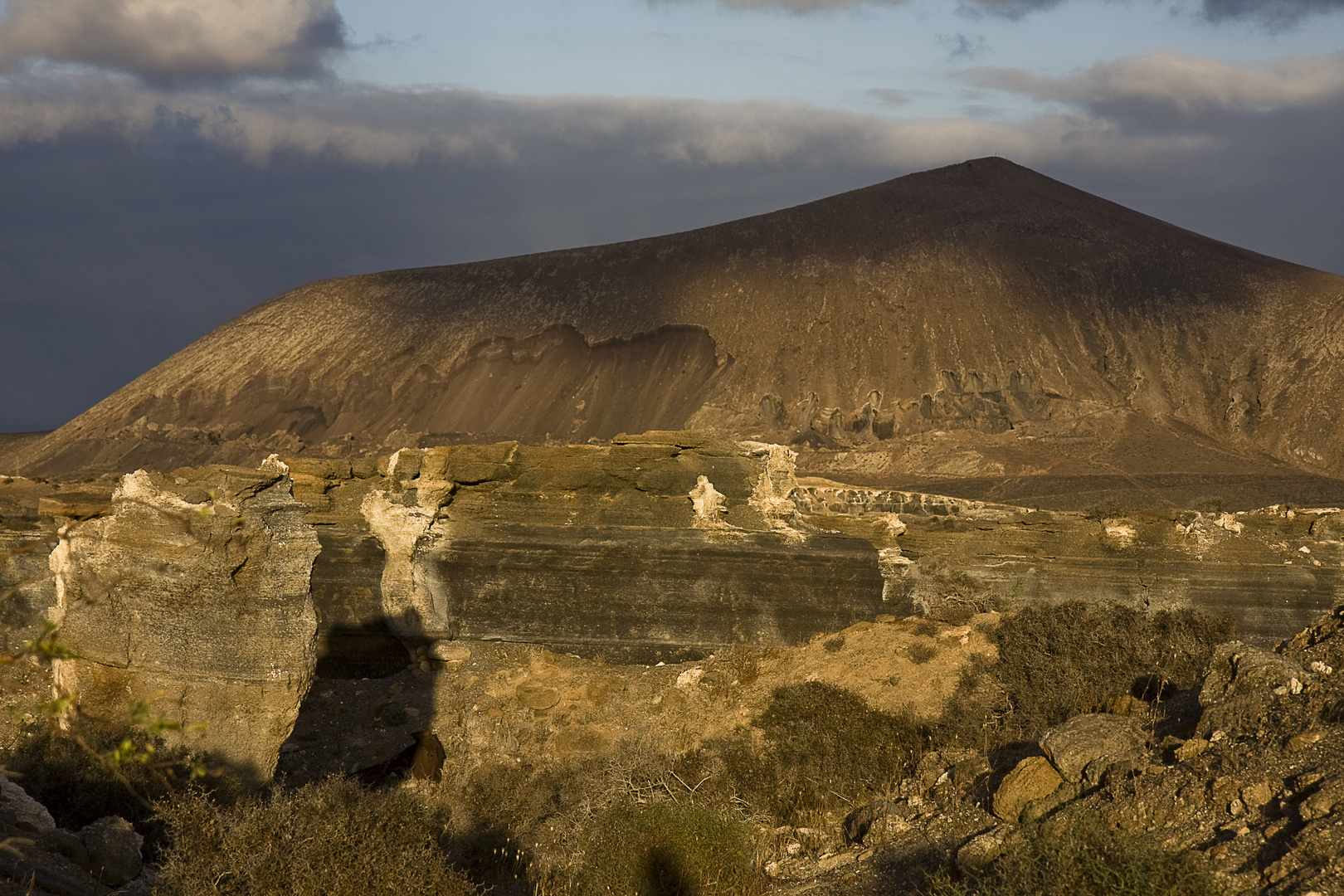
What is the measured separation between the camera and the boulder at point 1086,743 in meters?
6.09

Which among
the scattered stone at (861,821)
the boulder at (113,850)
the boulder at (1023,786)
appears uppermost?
the boulder at (1023,786)

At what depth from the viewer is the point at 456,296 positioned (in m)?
49.4

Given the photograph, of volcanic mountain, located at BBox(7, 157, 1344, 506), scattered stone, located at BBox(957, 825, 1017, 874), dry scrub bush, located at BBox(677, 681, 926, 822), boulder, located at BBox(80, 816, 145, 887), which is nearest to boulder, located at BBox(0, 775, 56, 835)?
boulder, located at BBox(80, 816, 145, 887)

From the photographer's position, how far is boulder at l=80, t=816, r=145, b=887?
223 inches

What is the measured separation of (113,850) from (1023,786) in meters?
5.25

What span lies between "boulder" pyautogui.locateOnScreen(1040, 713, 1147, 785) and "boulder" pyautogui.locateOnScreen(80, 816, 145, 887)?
5.37 m

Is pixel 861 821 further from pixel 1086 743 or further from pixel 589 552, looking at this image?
pixel 589 552

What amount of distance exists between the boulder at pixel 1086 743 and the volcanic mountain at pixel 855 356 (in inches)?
970

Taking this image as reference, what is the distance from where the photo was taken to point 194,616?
7.29 metres

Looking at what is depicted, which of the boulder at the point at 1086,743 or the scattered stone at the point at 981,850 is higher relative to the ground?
the boulder at the point at 1086,743

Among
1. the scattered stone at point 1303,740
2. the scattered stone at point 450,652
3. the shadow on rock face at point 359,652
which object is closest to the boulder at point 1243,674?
the scattered stone at point 1303,740

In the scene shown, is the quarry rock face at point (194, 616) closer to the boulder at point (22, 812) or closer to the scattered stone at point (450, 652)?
the boulder at point (22, 812)

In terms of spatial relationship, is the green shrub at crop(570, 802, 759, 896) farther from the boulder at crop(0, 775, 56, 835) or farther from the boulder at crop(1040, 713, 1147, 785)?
Answer: the boulder at crop(0, 775, 56, 835)

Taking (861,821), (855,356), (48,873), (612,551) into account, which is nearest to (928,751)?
(861,821)
